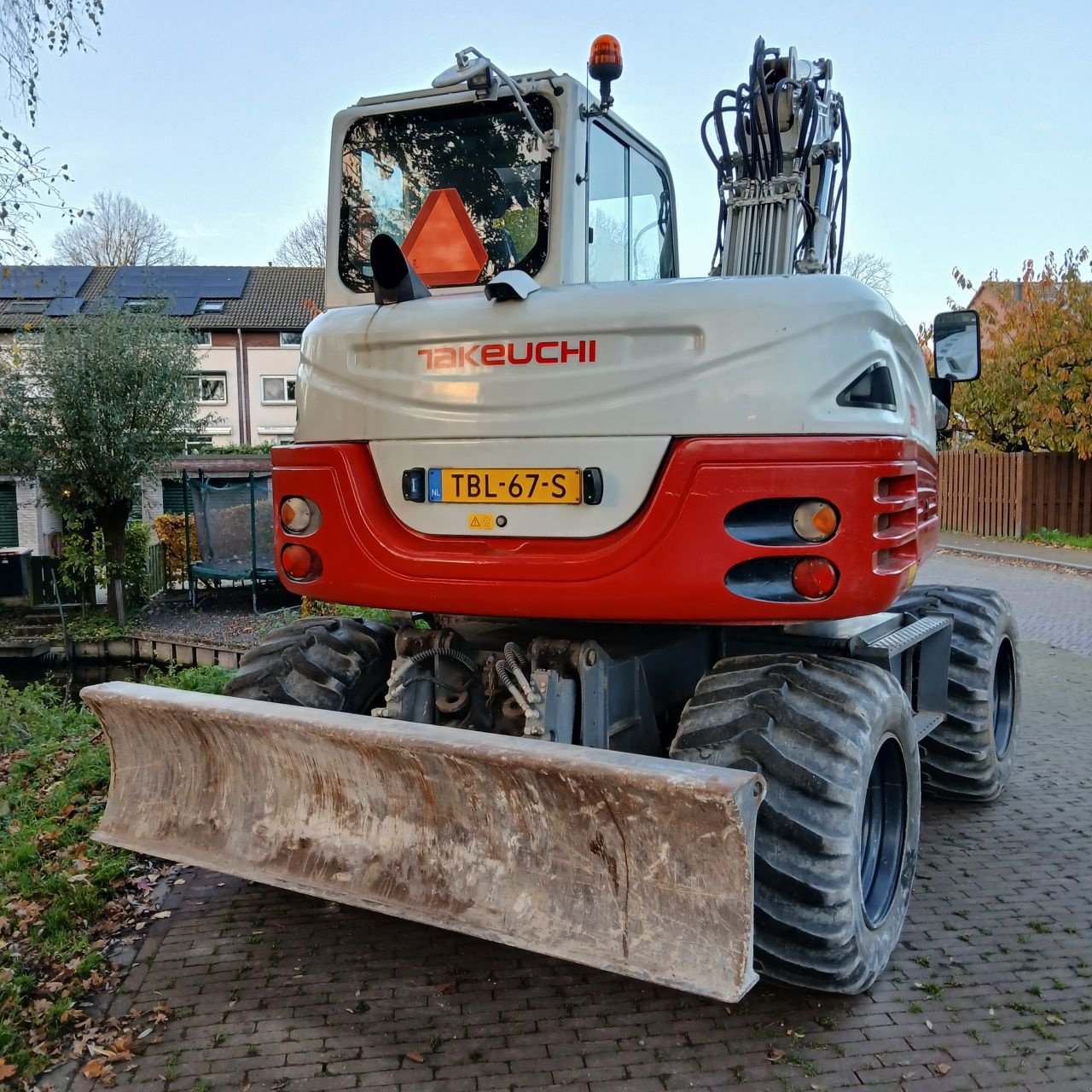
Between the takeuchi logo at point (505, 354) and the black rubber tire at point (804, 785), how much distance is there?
116 centimetres

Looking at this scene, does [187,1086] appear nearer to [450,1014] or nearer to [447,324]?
[450,1014]

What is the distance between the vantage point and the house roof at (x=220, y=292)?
3581cm

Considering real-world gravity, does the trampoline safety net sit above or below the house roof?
below

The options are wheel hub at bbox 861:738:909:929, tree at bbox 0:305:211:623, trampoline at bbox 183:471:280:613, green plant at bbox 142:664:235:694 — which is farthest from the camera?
trampoline at bbox 183:471:280:613

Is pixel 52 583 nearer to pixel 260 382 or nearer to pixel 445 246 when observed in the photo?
pixel 445 246

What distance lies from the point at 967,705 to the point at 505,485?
3.05 m

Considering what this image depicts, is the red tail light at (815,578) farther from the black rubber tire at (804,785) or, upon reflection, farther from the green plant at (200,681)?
the green plant at (200,681)

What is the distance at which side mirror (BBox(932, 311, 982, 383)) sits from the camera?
478cm

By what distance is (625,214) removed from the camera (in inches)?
172

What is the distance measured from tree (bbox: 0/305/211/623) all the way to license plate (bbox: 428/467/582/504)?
16271 mm

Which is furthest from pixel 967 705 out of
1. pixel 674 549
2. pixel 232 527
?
pixel 232 527

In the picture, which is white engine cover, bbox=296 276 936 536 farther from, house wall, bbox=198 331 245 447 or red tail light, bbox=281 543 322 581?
house wall, bbox=198 331 245 447

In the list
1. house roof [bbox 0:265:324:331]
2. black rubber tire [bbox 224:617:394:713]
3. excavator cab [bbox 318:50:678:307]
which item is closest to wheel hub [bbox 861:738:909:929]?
black rubber tire [bbox 224:617:394:713]

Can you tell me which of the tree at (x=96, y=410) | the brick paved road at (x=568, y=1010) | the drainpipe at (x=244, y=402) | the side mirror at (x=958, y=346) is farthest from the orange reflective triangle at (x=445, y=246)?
the drainpipe at (x=244, y=402)
